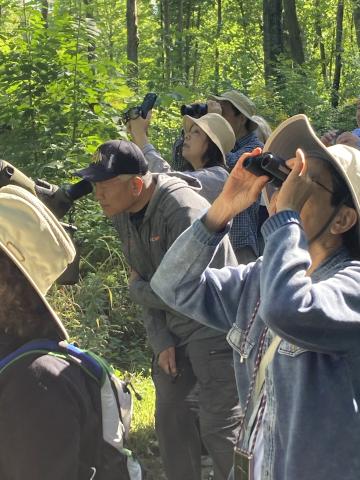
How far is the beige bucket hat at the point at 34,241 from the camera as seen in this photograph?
2225 millimetres

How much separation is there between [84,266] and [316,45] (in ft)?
91.6

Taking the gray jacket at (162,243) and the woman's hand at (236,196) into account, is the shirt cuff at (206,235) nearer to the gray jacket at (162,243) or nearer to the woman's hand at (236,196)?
the woman's hand at (236,196)

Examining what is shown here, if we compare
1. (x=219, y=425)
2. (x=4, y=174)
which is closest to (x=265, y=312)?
(x=4, y=174)

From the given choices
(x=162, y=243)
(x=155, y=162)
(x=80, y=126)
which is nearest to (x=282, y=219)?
(x=162, y=243)

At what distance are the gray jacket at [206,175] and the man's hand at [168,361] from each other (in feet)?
3.41

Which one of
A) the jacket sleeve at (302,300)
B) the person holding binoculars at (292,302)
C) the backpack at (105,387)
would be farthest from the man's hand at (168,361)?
the jacket sleeve at (302,300)

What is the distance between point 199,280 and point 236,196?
11.9 inches

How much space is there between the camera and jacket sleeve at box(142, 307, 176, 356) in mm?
Result: 4199

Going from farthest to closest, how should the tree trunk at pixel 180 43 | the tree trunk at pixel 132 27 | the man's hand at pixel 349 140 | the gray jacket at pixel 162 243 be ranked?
the tree trunk at pixel 180 43 → the tree trunk at pixel 132 27 → the man's hand at pixel 349 140 → the gray jacket at pixel 162 243

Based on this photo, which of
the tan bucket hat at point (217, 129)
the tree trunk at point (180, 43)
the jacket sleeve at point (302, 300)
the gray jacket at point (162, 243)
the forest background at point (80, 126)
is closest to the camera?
the jacket sleeve at point (302, 300)

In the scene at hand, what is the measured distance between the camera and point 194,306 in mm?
2438

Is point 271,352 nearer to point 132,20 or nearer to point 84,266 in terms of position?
point 84,266

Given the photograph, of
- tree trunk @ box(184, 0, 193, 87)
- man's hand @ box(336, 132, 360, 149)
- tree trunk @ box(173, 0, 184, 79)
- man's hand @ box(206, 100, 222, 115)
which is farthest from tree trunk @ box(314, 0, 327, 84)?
man's hand @ box(336, 132, 360, 149)

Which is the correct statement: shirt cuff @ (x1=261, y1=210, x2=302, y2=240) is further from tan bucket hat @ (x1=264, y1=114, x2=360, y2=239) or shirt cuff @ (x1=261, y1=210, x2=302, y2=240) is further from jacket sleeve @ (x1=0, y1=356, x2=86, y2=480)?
jacket sleeve @ (x1=0, y1=356, x2=86, y2=480)
